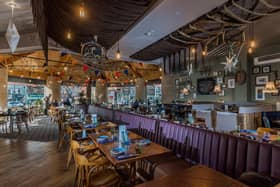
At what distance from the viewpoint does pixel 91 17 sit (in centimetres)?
440

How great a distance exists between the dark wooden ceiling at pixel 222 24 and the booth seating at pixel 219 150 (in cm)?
285

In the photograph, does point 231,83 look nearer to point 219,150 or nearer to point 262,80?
point 262,80

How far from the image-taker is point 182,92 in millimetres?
10172

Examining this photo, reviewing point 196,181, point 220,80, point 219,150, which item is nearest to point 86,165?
point 196,181

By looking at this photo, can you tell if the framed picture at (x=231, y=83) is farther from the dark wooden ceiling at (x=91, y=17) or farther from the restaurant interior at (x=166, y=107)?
the dark wooden ceiling at (x=91, y=17)

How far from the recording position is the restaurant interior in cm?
232

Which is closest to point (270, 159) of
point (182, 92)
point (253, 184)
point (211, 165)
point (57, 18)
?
point (253, 184)

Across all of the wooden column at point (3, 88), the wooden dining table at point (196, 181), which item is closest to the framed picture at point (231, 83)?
the wooden dining table at point (196, 181)

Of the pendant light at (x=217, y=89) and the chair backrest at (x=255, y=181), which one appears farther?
the pendant light at (x=217, y=89)

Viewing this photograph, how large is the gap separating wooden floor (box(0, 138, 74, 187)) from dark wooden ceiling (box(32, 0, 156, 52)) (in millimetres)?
3230

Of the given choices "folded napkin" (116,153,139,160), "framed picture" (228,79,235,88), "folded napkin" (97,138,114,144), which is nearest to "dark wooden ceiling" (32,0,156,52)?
"folded napkin" (97,138,114,144)

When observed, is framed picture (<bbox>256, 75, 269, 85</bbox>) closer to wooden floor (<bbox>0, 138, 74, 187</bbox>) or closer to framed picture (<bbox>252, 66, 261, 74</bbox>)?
framed picture (<bbox>252, 66, 261, 74</bbox>)

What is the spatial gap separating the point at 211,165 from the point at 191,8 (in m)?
3.32

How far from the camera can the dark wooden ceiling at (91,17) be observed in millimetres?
3709
